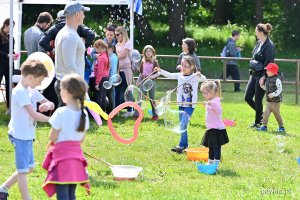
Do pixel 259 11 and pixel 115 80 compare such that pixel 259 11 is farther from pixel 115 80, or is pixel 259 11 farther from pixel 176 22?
pixel 115 80

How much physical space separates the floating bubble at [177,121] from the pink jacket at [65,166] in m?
3.66

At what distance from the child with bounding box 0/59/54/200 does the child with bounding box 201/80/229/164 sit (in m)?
2.87

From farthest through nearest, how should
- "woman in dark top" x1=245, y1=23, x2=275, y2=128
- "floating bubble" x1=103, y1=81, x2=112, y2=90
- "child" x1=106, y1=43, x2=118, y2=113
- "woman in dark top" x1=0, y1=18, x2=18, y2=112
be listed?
"woman in dark top" x1=0, y1=18, x2=18, y2=112, "child" x1=106, y1=43, x2=118, y2=113, "woman in dark top" x1=245, y1=23, x2=275, y2=128, "floating bubble" x1=103, y1=81, x2=112, y2=90

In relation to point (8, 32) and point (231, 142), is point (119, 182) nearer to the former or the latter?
point (231, 142)

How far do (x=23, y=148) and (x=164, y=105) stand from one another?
3574 mm

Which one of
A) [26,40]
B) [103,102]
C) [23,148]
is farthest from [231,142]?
[23,148]

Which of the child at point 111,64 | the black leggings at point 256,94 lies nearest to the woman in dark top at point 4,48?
the child at point 111,64

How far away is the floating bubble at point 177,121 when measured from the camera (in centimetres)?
1006

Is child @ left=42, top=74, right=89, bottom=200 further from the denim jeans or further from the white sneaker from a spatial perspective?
the white sneaker

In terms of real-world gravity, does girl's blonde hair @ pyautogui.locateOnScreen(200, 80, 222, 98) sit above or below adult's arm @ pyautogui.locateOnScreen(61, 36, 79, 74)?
below

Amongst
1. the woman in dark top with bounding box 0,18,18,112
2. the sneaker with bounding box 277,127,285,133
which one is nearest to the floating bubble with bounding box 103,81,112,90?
the woman in dark top with bounding box 0,18,18,112

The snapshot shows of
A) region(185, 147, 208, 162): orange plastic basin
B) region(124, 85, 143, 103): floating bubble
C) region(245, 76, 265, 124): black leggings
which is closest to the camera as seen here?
region(185, 147, 208, 162): orange plastic basin

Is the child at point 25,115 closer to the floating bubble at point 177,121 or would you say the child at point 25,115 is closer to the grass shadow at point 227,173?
the grass shadow at point 227,173

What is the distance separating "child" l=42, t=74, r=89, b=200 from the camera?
637 centimetres
